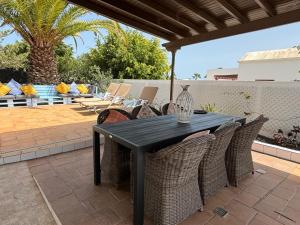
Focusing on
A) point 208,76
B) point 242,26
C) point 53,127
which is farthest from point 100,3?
point 208,76

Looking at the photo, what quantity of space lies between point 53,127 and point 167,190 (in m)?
4.05

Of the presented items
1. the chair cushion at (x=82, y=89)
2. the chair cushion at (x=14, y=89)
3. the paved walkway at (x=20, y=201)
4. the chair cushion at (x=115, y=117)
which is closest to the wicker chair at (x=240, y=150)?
the chair cushion at (x=115, y=117)

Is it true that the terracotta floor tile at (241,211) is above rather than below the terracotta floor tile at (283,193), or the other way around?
below

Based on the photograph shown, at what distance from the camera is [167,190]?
194 cm

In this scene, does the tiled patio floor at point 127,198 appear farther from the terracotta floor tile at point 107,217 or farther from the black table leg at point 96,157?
the black table leg at point 96,157

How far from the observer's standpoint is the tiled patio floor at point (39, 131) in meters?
3.67

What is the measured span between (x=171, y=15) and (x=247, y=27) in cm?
137

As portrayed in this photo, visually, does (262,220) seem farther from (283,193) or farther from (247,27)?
(247,27)

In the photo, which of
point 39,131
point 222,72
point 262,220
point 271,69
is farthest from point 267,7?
point 222,72

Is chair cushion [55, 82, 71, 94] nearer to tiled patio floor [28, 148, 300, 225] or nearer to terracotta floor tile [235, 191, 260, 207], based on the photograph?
tiled patio floor [28, 148, 300, 225]

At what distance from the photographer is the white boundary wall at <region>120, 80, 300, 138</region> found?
458cm

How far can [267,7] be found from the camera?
3.10 metres

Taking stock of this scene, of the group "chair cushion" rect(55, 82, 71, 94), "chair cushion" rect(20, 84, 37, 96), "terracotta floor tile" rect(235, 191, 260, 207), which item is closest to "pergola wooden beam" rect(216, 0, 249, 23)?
"terracotta floor tile" rect(235, 191, 260, 207)

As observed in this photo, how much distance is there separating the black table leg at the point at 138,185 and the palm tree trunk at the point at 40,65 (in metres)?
8.36
